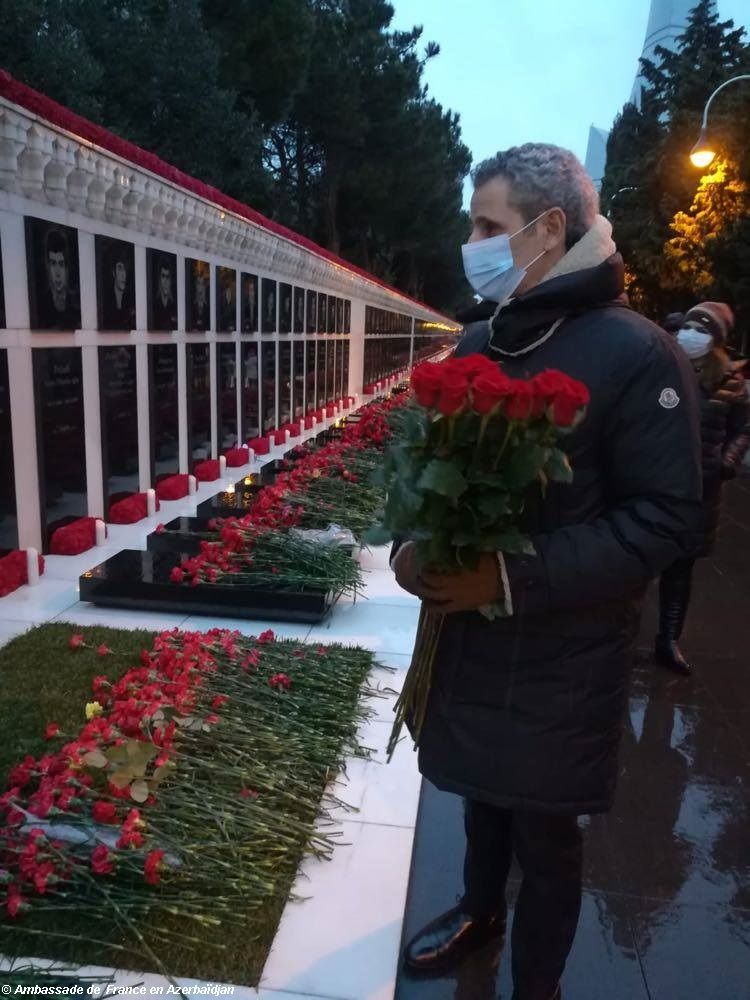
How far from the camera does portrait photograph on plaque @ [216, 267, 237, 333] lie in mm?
8555

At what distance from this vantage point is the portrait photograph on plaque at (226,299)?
8.55 meters

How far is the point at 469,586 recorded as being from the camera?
140cm

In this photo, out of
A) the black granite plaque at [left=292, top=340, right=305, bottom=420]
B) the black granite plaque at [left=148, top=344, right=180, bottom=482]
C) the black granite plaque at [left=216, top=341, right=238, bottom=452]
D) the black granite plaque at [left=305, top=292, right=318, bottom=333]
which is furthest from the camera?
the black granite plaque at [left=305, top=292, right=318, bottom=333]

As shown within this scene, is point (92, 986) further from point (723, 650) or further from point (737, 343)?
point (737, 343)

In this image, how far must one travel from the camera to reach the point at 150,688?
2.67 metres

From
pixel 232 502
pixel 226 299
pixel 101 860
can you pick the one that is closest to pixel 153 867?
pixel 101 860

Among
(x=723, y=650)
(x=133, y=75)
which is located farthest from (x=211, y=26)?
(x=723, y=650)

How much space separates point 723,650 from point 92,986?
3673 millimetres

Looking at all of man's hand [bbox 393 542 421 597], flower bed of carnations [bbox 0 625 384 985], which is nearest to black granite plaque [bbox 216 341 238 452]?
flower bed of carnations [bbox 0 625 384 985]

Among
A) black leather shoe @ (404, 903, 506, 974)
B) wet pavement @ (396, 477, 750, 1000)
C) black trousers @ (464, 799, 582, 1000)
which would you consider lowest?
wet pavement @ (396, 477, 750, 1000)

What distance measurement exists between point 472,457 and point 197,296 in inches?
279

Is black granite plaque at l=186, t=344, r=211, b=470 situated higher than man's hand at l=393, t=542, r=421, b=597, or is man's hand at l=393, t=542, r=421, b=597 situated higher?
man's hand at l=393, t=542, r=421, b=597

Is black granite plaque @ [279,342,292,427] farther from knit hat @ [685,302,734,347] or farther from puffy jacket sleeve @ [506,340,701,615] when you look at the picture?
puffy jacket sleeve @ [506,340,701,615]

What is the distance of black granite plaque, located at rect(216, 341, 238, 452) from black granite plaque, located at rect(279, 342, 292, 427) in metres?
2.21
